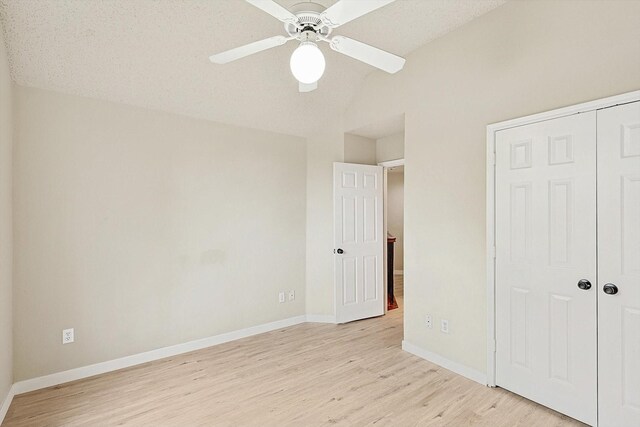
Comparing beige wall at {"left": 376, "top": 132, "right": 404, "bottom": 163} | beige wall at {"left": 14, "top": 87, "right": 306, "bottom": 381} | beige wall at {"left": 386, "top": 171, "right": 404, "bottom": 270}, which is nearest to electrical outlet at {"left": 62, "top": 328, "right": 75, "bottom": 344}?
beige wall at {"left": 14, "top": 87, "right": 306, "bottom": 381}

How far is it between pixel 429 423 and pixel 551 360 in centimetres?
101

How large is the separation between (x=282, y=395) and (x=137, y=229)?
208cm

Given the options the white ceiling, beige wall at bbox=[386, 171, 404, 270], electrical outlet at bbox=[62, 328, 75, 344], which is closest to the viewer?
electrical outlet at bbox=[62, 328, 75, 344]

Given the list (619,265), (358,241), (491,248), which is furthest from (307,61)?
(358,241)

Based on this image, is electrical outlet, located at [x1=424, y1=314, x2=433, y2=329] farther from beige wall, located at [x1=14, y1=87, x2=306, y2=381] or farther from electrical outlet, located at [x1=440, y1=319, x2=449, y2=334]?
beige wall, located at [x1=14, y1=87, x2=306, y2=381]

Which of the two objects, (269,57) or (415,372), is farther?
(269,57)

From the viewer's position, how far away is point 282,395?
8.62 feet

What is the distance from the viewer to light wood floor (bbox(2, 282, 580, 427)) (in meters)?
2.31

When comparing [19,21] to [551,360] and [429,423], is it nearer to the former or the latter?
[429,423]

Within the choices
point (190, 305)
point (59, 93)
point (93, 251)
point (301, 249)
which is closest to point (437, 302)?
point (301, 249)

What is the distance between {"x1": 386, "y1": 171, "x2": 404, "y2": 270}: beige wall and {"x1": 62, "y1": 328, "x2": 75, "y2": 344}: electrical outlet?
6.25m

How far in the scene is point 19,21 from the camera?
233 cm

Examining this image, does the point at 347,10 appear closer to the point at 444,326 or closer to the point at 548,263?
the point at 548,263

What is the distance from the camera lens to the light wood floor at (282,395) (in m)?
2.31
